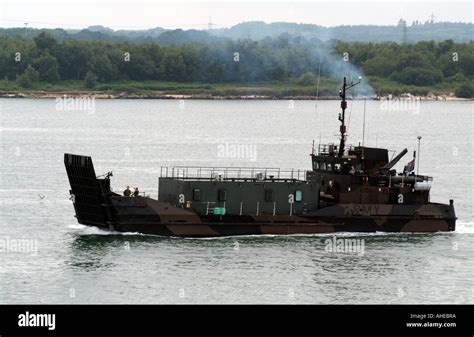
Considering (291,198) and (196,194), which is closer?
(196,194)

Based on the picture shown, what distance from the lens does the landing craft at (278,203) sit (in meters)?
59.5

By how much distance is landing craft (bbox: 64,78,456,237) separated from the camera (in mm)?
59469

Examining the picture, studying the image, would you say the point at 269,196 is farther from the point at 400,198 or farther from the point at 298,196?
the point at 400,198

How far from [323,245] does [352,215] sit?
2915 mm

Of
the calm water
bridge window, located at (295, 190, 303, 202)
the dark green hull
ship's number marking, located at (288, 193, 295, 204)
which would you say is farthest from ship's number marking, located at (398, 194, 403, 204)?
ship's number marking, located at (288, 193, 295, 204)

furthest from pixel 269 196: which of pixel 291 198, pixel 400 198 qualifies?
pixel 400 198

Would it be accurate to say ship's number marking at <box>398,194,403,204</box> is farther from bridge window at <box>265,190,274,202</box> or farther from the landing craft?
bridge window at <box>265,190,274,202</box>

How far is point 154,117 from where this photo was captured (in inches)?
7003

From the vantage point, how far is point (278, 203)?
203ft
